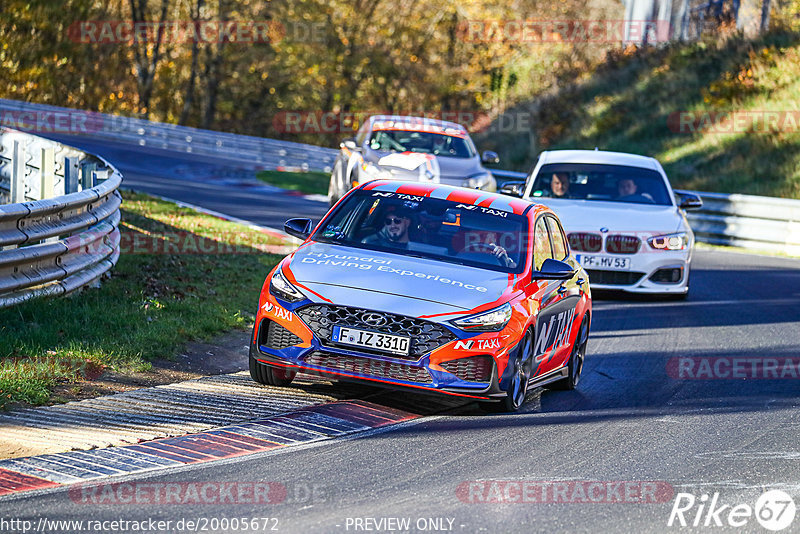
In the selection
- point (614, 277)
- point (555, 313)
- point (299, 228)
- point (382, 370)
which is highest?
point (299, 228)

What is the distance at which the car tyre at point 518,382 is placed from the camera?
834 cm

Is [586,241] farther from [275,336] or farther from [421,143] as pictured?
[275,336]

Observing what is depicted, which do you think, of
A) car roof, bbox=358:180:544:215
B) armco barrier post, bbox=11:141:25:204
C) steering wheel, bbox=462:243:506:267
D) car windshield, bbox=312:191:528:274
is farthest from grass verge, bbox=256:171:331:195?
steering wheel, bbox=462:243:506:267

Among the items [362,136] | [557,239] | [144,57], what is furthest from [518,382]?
[144,57]

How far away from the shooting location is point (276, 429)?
7.46 metres

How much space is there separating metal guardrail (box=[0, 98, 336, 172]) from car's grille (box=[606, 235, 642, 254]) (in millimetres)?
24195

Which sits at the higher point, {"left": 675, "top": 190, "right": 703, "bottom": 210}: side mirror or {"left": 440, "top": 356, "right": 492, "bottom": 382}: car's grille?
{"left": 675, "top": 190, "right": 703, "bottom": 210}: side mirror

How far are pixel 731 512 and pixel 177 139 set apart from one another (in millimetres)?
34481

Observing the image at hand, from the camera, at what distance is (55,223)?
10258mm

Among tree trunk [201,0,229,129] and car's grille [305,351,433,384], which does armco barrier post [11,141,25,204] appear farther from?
tree trunk [201,0,229,129]

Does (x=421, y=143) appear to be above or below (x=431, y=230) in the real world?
below

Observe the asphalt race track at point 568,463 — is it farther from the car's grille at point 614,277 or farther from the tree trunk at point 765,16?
the tree trunk at point 765,16

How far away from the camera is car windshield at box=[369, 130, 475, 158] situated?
19703mm

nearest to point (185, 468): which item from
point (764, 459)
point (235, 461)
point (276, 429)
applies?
point (235, 461)
